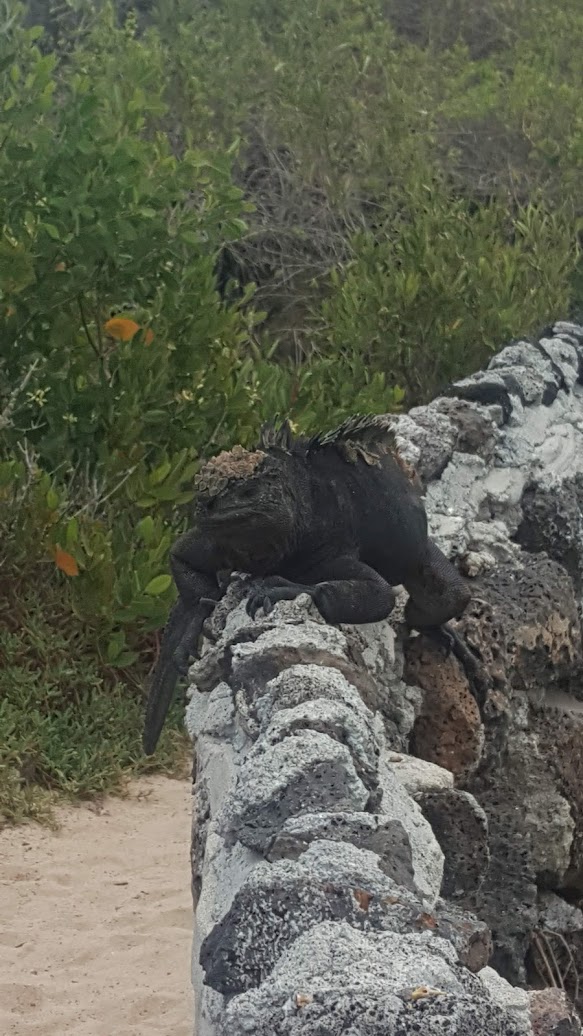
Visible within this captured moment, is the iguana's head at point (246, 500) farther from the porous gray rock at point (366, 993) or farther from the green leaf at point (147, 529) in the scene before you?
the green leaf at point (147, 529)

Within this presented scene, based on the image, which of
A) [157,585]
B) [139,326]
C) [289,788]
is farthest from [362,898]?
[139,326]

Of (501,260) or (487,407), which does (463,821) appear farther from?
(501,260)

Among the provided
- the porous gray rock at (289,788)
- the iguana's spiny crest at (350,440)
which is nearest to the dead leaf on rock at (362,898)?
the porous gray rock at (289,788)

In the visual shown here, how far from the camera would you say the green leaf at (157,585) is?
515 centimetres

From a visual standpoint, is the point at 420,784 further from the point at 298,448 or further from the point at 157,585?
the point at 157,585

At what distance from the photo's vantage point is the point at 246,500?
9.66ft

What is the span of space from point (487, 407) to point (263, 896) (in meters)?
3.10

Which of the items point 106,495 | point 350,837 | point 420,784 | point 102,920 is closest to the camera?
point 350,837

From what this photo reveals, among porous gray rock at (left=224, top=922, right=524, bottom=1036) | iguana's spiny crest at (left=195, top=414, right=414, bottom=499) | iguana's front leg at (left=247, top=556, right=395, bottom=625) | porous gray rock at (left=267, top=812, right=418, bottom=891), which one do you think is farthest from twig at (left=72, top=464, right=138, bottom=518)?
porous gray rock at (left=224, top=922, right=524, bottom=1036)

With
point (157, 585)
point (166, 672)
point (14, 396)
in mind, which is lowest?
point (157, 585)

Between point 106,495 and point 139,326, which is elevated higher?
point 139,326

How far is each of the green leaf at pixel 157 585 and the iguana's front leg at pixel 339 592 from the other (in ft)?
Answer: 6.74

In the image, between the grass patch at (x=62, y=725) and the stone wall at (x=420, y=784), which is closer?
the stone wall at (x=420, y=784)

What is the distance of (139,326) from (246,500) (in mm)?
2895
